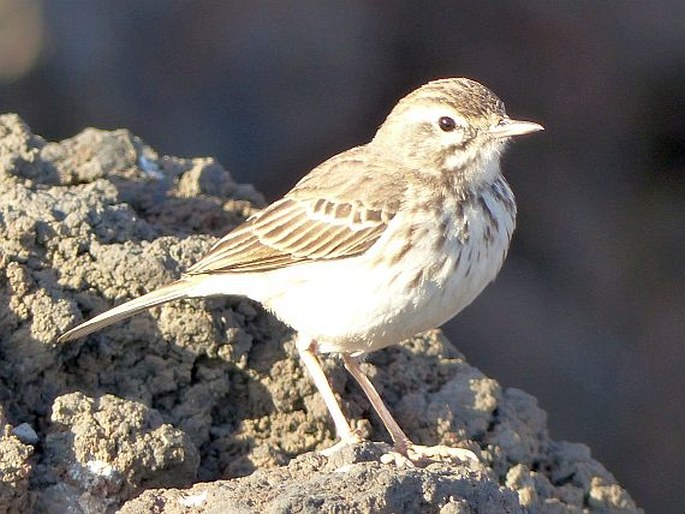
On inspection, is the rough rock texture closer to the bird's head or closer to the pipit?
the pipit

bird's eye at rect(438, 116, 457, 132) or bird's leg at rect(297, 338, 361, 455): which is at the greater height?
bird's eye at rect(438, 116, 457, 132)

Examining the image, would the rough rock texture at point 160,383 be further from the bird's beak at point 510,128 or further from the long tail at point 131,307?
the bird's beak at point 510,128

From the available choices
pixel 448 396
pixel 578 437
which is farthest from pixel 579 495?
pixel 578 437

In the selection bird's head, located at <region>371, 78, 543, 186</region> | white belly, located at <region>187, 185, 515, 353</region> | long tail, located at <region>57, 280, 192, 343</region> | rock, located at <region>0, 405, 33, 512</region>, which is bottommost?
rock, located at <region>0, 405, 33, 512</region>

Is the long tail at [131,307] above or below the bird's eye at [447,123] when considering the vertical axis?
below

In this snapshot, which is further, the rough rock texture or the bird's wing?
the bird's wing

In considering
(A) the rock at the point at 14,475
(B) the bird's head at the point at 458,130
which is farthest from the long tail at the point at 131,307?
(B) the bird's head at the point at 458,130

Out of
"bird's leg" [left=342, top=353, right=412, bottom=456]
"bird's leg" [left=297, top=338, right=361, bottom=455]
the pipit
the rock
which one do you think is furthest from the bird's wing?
the rock
